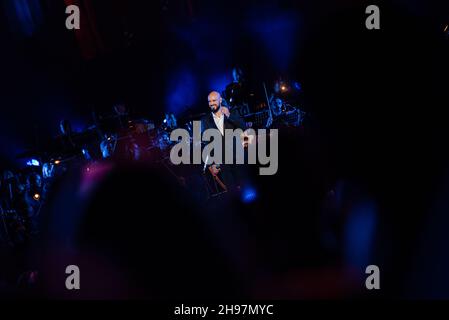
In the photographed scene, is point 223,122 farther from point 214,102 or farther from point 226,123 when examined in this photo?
point 214,102

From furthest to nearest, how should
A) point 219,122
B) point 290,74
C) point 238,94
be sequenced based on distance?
1. point 238,94
2. point 219,122
3. point 290,74

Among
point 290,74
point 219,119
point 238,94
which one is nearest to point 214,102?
point 219,119

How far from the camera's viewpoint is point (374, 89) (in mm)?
1360

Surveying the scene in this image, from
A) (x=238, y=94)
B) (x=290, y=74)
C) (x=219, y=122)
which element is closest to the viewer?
(x=290, y=74)

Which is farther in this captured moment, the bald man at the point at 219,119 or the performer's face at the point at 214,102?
the performer's face at the point at 214,102

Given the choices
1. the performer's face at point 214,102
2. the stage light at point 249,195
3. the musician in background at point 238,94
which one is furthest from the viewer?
the musician in background at point 238,94

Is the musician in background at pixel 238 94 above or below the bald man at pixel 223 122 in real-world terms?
above

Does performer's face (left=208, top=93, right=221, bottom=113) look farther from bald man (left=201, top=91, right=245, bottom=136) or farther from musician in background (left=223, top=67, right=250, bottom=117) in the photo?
musician in background (left=223, top=67, right=250, bottom=117)

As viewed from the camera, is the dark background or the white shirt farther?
the white shirt

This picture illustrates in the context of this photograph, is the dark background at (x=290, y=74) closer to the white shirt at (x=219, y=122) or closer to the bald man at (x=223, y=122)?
the bald man at (x=223, y=122)

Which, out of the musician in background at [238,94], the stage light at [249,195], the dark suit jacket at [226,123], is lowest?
the stage light at [249,195]

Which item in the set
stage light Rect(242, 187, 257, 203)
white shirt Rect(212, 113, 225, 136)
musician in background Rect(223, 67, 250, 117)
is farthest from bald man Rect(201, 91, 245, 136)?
musician in background Rect(223, 67, 250, 117)

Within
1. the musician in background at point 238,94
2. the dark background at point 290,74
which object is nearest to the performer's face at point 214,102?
the dark background at point 290,74

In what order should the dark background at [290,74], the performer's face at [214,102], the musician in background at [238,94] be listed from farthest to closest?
the musician in background at [238,94], the performer's face at [214,102], the dark background at [290,74]
